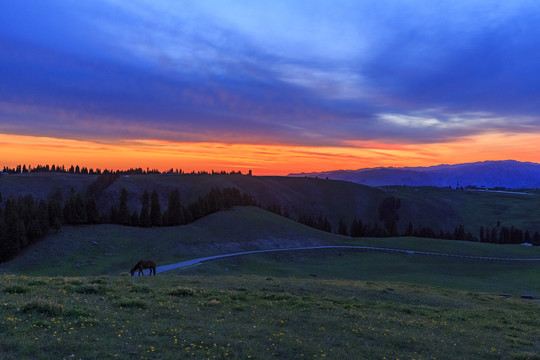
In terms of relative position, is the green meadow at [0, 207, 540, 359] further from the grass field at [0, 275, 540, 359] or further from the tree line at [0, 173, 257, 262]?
the tree line at [0, 173, 257, 262]

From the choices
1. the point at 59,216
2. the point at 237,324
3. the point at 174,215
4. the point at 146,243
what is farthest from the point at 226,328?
the point at 174,215

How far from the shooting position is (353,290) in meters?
33.8

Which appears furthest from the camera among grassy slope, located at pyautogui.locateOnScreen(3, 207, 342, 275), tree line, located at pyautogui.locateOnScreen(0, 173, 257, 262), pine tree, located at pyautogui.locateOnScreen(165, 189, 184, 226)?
pine tree, located at pyautogui.locateOnScreen(165, 189, 184, 226)

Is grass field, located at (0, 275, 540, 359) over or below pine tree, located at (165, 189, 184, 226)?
over

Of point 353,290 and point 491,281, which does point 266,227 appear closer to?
point 491,281

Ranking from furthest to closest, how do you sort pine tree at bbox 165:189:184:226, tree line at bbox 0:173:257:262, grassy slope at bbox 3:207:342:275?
pine tree at bbox 165:189:184:226
tree line at bbox 0:173:257:262
grassy slope at bbox 3:207:342:275

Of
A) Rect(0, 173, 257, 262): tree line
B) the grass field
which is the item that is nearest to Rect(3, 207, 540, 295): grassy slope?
Rect(0, 173, 257, 262): tree line

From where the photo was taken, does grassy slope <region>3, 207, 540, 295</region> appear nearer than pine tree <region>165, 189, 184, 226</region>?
Yes

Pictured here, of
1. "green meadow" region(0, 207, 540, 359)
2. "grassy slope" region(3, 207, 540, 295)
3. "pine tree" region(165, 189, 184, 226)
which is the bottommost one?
"grassy slope" region(3, 207, 540, 295)

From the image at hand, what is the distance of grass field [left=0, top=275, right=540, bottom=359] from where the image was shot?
12.1 m

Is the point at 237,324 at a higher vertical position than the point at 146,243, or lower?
higher

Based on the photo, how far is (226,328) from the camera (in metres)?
15.5

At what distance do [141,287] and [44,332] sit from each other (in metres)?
11.8

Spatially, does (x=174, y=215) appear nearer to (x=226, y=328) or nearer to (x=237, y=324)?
(x=237, y=324)
